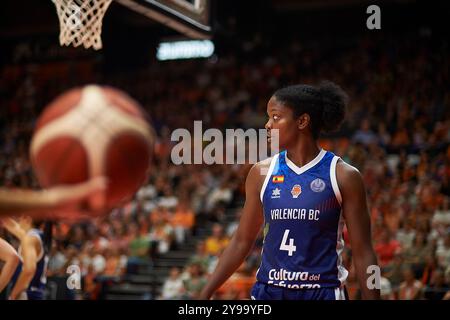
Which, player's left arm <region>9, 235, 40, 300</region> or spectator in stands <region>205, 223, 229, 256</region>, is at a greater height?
player's left arm <region>9, 235, 40, 300</region>

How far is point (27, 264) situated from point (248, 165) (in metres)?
6.36

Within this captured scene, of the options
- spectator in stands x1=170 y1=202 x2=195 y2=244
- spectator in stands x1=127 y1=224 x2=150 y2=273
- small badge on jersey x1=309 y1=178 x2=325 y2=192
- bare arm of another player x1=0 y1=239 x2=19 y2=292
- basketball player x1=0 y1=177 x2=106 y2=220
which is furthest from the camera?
spectator in stands x1=170 y1=202 x2=195 y2=244

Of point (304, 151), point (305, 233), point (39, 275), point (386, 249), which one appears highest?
point (304, 151)

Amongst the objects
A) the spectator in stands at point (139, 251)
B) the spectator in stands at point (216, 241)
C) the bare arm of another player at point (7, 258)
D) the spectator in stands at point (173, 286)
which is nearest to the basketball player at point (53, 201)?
the bare arm of another player at point (7, 258)

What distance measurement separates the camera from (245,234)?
345cm

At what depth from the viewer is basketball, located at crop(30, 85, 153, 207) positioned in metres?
2.18

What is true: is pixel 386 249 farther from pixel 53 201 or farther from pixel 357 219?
pixel 53 201

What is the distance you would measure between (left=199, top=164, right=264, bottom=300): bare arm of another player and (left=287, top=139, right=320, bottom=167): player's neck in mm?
221

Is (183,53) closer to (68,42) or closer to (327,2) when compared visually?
(327,2)

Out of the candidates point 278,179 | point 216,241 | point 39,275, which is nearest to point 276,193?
point 278,179

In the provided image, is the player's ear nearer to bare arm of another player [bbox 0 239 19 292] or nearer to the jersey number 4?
the jersey number 4

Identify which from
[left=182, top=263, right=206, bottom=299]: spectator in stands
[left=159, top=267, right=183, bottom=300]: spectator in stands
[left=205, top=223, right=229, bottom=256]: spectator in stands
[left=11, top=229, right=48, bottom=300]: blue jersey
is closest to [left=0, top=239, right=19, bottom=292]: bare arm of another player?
[left=11, top=229, right=48, bottom=300]: blue jersey

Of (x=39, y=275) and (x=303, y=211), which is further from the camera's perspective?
(x=39, y=275)

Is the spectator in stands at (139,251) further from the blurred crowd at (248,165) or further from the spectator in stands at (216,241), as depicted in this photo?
the spectator in stands at (216,241)
